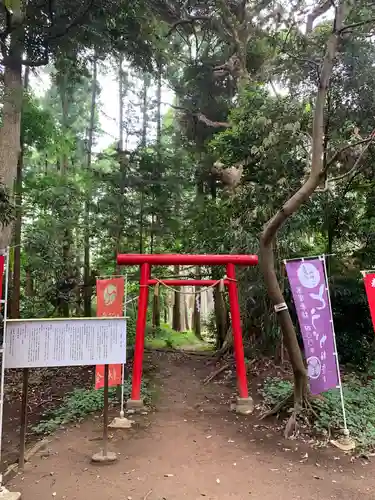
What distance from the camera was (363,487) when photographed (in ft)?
12.4

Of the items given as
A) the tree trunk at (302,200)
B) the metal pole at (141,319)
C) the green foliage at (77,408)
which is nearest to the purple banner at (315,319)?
the tree trunk at (302,200)

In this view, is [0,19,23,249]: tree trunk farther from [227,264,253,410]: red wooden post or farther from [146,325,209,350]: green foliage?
[146,325,209,350]: green foliage

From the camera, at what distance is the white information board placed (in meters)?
3.74

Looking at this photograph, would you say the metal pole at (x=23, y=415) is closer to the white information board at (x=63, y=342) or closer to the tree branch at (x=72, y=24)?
the white information board at (x=63, y=342)

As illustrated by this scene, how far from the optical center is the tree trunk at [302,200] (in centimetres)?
471

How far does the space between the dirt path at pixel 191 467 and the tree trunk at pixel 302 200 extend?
90 cm

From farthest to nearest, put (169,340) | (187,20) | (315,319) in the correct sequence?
(169,340), (187,20), (315,319)

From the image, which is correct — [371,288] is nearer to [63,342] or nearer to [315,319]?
[315,319]

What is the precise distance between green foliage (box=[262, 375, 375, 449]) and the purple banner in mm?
449

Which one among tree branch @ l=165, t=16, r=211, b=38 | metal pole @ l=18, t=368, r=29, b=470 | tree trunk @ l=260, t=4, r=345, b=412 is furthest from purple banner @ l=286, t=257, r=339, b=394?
tree branch @ l=165, t=16, r=211, b=38

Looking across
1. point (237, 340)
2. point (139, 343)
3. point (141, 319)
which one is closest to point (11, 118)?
point (141, 319)

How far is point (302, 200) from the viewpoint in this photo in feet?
15.9

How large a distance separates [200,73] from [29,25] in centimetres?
553

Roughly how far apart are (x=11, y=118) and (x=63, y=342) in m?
4.68
